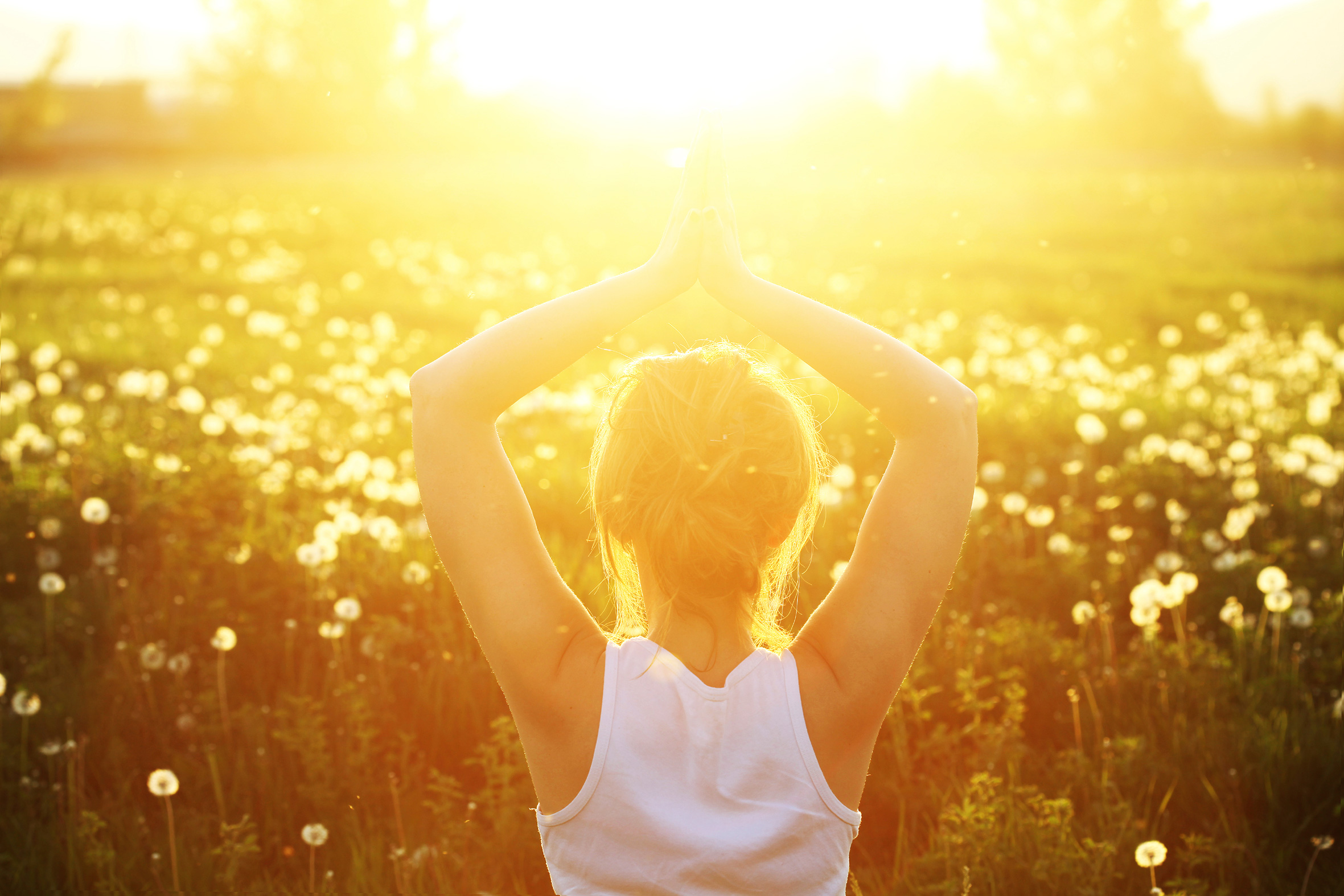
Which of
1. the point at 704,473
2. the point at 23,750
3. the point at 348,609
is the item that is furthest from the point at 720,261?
the point at 23,750

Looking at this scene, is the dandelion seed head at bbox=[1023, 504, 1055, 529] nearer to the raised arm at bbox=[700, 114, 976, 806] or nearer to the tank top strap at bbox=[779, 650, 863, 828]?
the raised arm at bbox=[700, 114, 976, 806]

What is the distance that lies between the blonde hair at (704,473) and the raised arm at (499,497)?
5.1 inches

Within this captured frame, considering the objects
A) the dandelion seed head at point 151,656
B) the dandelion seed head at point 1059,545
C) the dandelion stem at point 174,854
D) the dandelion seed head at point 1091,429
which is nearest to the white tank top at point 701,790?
the dandelion stem at point 174,854

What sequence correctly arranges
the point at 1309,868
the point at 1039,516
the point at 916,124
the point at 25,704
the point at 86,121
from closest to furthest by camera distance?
the point at 1309,868, the point at 25,704, the point at 1039,516, the point at 916,124, the point at 86,121

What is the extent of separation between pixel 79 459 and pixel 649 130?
85.7 ft

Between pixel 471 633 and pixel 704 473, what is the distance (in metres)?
2.10

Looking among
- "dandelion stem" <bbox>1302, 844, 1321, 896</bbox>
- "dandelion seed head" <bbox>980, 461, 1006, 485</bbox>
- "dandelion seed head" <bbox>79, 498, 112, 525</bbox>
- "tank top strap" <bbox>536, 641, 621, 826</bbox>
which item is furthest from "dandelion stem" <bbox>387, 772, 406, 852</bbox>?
"dandelion seed head" <bbox>980, 461, 1006, 485</bbox>

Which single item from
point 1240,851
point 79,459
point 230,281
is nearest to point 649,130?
point 230,281

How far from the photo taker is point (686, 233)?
1702 mm

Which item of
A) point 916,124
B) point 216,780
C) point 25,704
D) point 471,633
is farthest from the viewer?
point 916,124

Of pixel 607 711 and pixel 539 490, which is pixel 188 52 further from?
pixel 607 711

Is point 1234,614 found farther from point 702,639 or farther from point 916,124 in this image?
point 916,124

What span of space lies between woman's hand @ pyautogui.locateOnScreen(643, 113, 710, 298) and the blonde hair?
126 mm

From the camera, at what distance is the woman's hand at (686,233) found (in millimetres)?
1689
